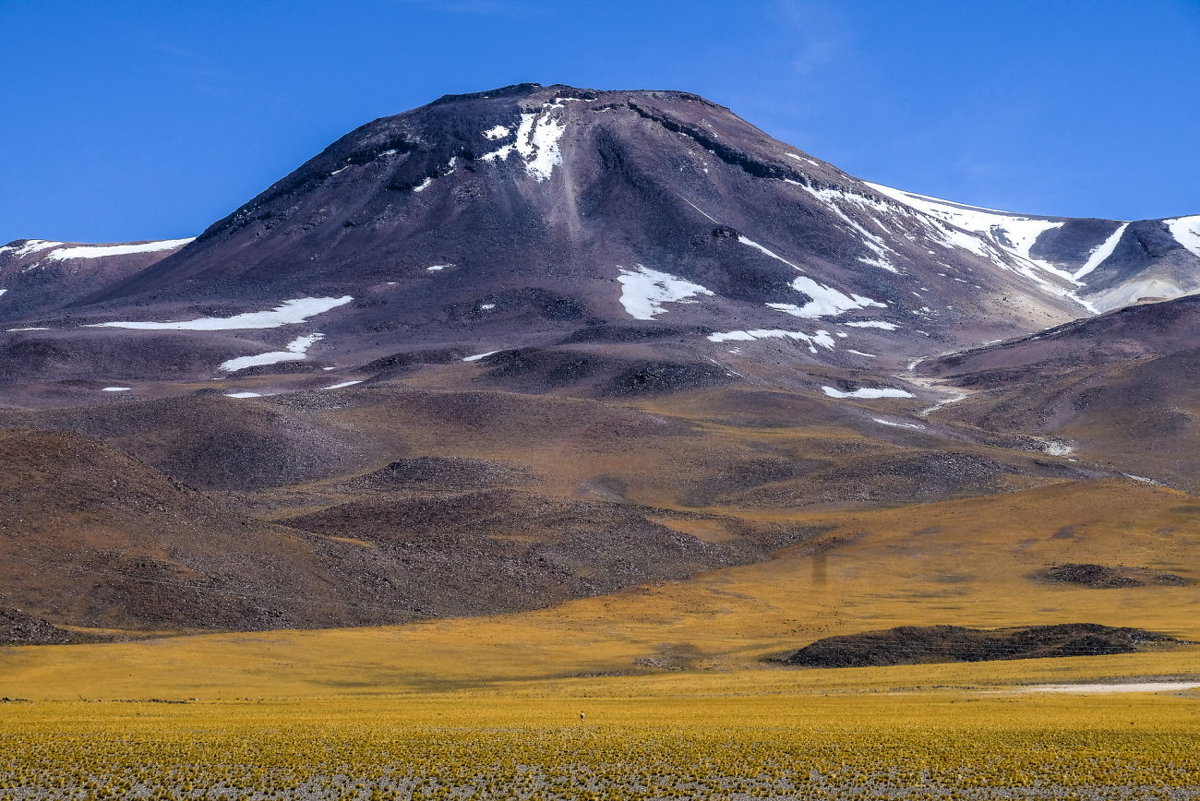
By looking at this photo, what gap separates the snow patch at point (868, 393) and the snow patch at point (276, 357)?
71434 millimetres

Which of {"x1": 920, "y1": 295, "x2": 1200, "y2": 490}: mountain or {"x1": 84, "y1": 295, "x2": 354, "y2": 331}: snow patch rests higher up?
{"x1": 84, "y1": 295, "x2": 354, "y2": 331}: snow patch

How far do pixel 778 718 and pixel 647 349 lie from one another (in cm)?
13773

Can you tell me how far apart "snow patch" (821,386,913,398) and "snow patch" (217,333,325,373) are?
7143 cm

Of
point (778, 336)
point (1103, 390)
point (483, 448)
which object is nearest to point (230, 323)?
point (778, 336)

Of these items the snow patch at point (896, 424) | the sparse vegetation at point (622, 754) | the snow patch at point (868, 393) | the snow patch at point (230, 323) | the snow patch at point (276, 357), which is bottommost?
the sparse vegetation at point (622, 754)

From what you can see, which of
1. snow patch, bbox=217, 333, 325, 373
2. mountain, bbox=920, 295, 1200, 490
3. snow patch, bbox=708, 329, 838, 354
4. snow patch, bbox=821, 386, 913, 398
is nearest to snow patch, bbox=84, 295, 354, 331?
snow patch, bbox=217, 333, 325, 373

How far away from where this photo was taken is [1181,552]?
83.9 m

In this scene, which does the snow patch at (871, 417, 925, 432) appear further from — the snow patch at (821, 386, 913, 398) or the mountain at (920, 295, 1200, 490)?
the snow patch at (821, 386, 913, 398)

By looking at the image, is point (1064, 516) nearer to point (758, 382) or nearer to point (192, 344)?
point (758, 382)

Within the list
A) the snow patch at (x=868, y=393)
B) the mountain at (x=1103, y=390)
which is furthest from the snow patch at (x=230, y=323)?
the mountain at (x=1103, y=390)

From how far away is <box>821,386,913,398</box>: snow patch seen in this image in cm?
15950

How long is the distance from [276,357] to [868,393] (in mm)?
79554

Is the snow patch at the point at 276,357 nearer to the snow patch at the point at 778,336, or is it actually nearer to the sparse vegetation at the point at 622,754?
the snow patch at the point at 778,336

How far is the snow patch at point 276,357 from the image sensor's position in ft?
559
